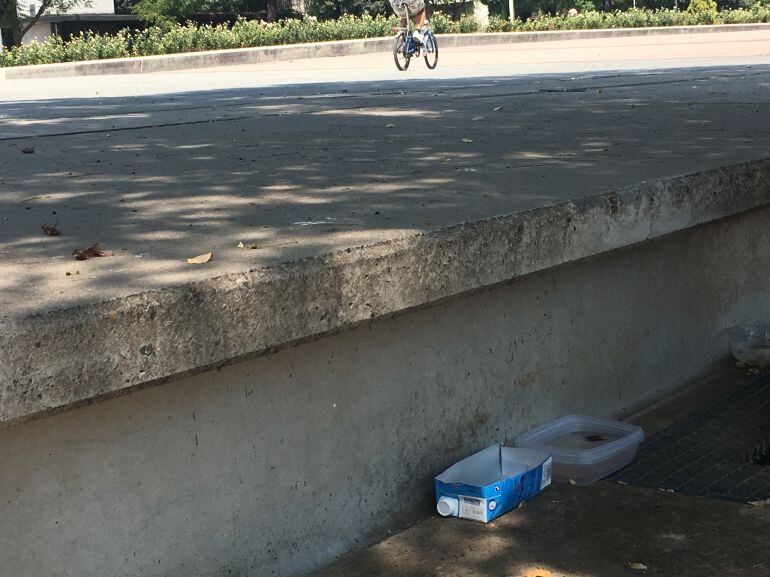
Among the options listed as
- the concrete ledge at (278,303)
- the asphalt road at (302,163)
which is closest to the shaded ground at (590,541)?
the concrete ledge at (278,303)

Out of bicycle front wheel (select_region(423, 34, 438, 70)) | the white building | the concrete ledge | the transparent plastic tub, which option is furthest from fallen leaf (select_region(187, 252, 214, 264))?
the white building

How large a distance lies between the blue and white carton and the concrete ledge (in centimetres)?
66

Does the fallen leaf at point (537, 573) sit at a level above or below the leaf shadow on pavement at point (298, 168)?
below

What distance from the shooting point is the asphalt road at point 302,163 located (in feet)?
10.6

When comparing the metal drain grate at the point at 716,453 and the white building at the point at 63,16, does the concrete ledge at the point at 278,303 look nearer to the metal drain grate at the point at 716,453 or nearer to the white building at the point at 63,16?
the metal drain grate at the point at 716,453

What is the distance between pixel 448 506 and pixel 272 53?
2111 centimetres

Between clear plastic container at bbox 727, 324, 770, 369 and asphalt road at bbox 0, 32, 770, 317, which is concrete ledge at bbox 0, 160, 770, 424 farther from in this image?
clear plastic container at bbox 727, 324, 770, 369

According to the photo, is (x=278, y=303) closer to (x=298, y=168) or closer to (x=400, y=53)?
(x=298, y=168)

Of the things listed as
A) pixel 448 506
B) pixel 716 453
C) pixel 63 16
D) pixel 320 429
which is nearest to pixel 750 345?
pixel 716 453

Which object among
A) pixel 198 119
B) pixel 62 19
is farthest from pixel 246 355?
pixel 62 19

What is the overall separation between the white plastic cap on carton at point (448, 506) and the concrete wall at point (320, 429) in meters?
0.10

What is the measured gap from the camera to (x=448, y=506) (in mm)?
3688

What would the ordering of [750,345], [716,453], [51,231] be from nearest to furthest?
[51,231], [716,453], [750,345]

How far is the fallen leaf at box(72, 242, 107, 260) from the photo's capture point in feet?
10.2
